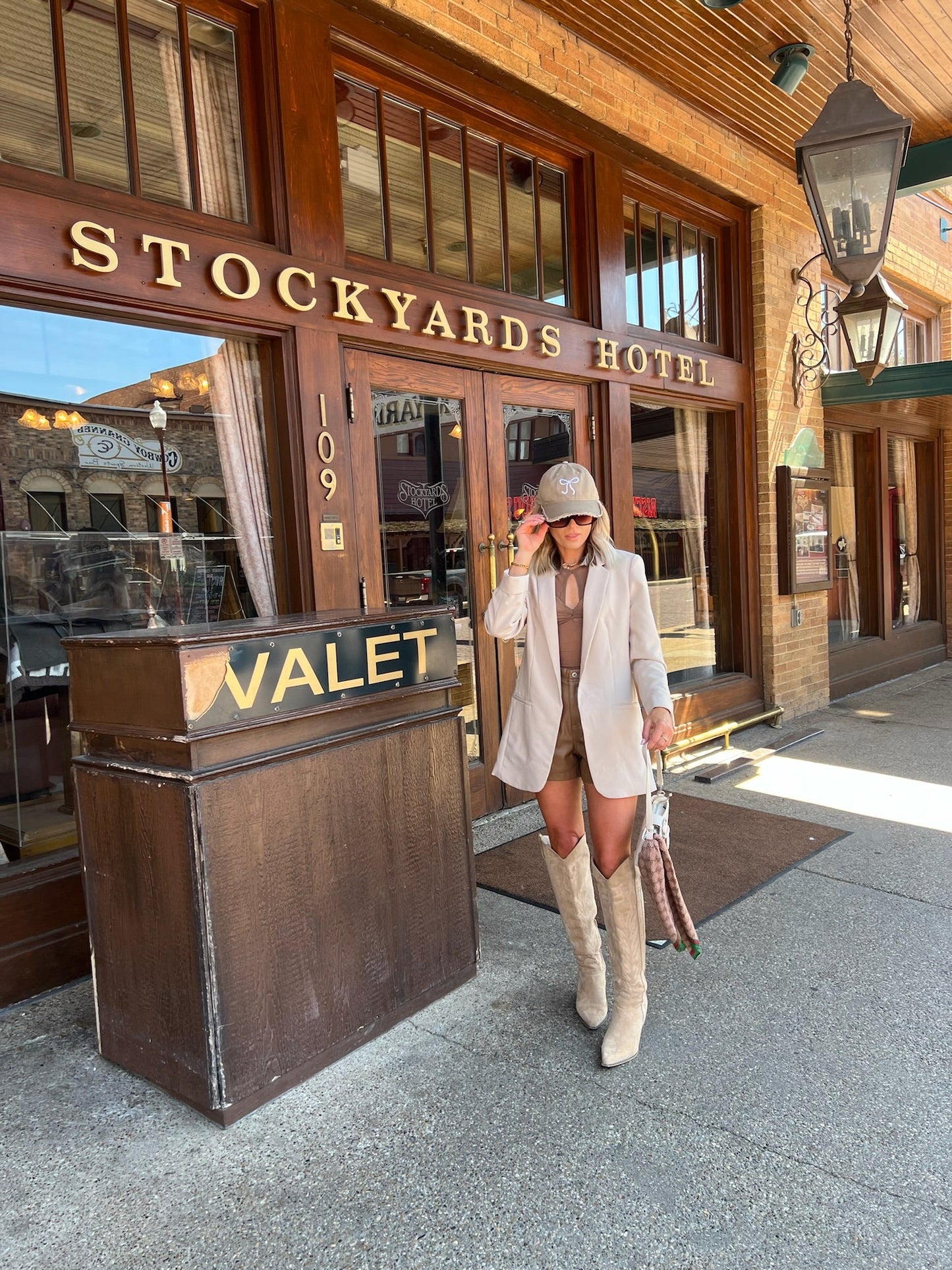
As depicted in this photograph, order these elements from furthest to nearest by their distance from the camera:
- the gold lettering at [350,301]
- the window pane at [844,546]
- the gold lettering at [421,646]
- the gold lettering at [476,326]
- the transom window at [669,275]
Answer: the window pane at [844,546] < the transom window at [669,275] < the gold lettering at [476,326] < the gold lettering at [350,301] < the gold lettering at [421,646]

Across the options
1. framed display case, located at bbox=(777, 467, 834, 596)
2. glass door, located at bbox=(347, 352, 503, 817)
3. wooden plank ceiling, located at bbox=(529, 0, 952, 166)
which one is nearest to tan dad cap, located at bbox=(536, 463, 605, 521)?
glass door, located at bbox=(347, 352, 503, 817)

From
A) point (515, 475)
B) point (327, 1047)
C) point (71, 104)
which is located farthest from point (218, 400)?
point (327, 1047)

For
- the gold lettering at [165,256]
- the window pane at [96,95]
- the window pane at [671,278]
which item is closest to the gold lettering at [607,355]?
the window pane at [671,278]

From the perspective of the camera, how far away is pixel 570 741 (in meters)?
2.53

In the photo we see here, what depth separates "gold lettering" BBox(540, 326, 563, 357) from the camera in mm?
4969

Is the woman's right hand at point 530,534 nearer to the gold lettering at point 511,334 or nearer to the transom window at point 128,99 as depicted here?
the transom window at point 128,99

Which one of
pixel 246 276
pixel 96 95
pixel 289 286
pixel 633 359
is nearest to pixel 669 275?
pixel 633 359

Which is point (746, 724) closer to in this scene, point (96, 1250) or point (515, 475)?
point (515, 475)

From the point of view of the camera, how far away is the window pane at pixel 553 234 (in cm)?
520

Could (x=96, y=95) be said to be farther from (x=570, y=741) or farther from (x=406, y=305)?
(x=570, y=741)

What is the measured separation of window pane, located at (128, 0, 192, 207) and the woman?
7.34 ft

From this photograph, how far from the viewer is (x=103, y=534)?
3.43 metres

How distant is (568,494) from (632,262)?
414 cm

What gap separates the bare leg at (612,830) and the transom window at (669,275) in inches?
166
